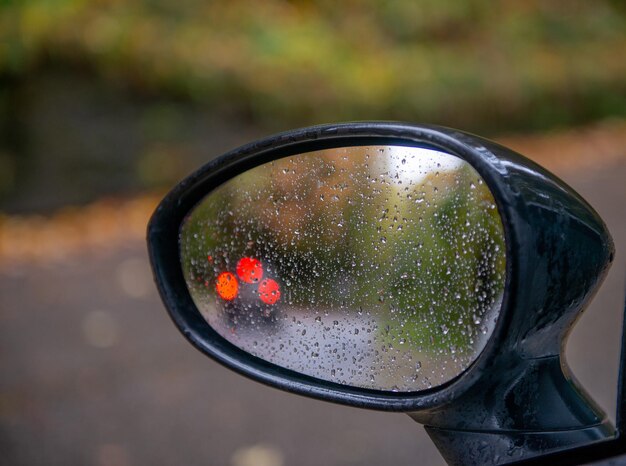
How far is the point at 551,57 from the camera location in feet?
28.8

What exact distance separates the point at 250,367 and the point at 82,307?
375cm

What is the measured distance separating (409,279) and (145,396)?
314cm

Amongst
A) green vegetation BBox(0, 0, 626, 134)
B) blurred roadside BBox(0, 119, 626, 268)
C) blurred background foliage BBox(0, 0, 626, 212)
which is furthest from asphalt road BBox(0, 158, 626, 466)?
green vegetation BBox(0, 0, 626, 134)

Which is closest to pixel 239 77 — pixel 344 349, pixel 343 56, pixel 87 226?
pixel 343 56

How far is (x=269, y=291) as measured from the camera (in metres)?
1.32

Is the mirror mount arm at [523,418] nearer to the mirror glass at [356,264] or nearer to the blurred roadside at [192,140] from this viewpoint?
the mirror glass at [356,264]

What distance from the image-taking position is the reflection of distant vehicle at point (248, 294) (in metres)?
1.32

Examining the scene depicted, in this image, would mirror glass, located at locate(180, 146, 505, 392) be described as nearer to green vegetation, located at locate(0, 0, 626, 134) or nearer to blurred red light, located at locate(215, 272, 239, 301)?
blurred red light, located at locate(215, 272, 239, 301)

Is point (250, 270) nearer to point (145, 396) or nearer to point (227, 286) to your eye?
point (227, 286)

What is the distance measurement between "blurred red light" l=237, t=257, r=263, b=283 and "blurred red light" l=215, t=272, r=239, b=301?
19mm

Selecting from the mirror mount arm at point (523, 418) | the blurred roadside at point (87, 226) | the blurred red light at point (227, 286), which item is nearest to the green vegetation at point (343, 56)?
the blurred roadside at point (87, 226)

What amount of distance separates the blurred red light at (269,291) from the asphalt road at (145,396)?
241cm

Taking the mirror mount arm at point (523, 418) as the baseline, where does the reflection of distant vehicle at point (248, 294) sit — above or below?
above

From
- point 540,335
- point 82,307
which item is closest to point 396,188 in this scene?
point 540,335
